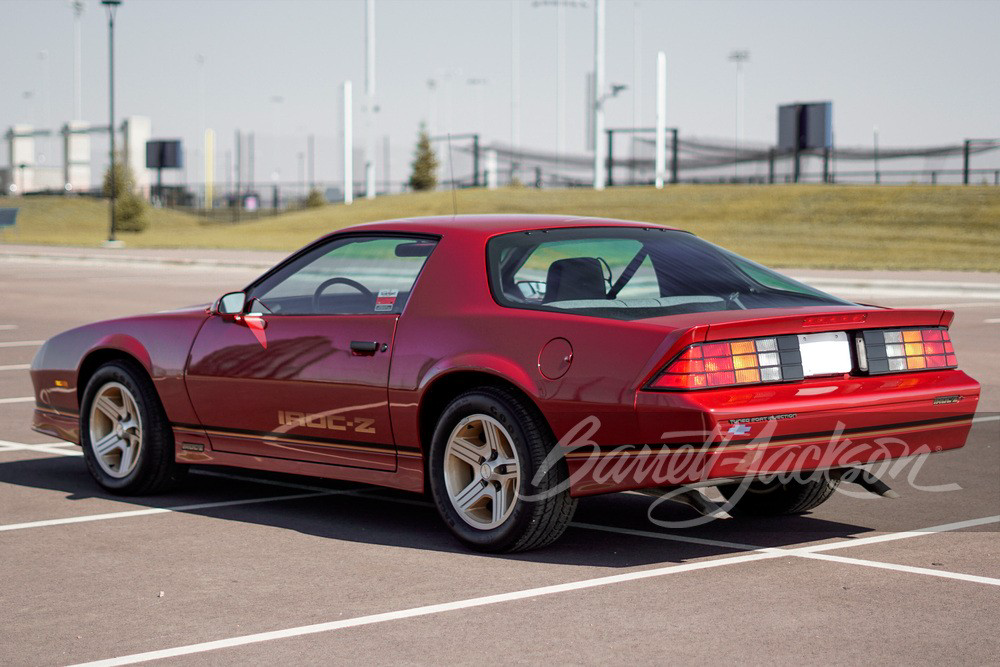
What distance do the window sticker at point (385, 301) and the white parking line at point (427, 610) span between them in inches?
64.5

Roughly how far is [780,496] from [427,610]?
7.67 ft

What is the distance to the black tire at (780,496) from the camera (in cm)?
684

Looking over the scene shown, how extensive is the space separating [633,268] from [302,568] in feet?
6.55

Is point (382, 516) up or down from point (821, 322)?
down

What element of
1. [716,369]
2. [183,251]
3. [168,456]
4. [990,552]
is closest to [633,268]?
[716,369]

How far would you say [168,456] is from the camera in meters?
7.40

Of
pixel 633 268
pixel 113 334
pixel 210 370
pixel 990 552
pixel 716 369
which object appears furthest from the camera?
pixel 113 334

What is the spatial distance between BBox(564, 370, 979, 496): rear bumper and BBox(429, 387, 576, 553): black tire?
0.37ft

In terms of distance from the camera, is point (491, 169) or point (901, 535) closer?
point (901, 535)

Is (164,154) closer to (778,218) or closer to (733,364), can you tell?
(778,218)

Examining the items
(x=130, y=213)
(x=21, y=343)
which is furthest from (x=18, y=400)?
(x=130, y=213)

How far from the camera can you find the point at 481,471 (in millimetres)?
6113

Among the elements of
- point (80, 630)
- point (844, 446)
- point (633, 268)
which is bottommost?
point (80, 630)

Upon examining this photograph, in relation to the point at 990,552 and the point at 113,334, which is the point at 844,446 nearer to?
the point at 990,552
